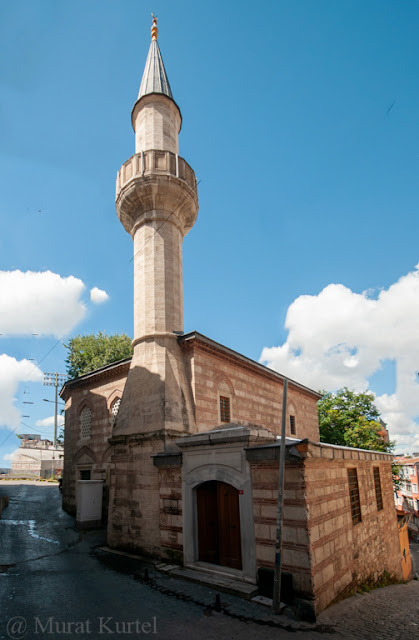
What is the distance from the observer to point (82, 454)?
54.9 ft

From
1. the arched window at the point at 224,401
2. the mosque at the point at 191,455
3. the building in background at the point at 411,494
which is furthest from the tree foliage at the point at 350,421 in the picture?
the building in background at the point at 411,494

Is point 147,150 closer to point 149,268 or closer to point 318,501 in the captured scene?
point 149,268

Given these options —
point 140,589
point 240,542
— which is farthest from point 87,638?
point 240,542

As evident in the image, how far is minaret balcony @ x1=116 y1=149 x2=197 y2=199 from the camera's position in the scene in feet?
41.1

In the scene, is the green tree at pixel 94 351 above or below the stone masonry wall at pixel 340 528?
above

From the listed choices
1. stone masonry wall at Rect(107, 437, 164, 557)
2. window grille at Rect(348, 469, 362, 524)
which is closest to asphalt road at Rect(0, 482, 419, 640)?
stone masonry wall at Rect(107, 437, 164, 557)

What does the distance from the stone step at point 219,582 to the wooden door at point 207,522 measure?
0.42 metres

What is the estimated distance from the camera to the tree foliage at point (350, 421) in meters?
22.2

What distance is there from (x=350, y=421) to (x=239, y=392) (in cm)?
1306

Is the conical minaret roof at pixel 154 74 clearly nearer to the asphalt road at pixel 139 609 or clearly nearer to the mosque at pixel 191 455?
the mosque at pixel 191 455

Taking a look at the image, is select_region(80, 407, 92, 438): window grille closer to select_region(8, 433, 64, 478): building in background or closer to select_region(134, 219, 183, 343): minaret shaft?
select_region(134, 219, 183, 343): minaret shaft

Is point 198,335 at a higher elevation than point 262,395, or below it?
higher

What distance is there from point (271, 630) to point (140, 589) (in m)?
2.75

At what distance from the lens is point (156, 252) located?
40.3 feet
